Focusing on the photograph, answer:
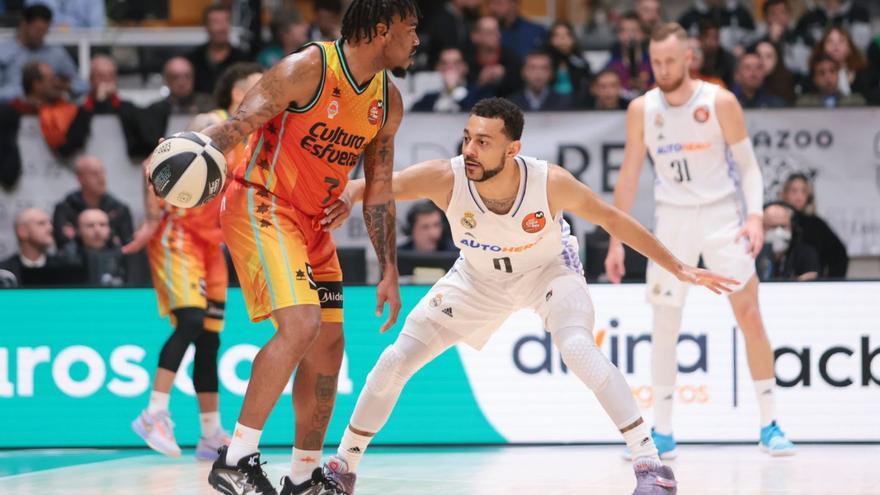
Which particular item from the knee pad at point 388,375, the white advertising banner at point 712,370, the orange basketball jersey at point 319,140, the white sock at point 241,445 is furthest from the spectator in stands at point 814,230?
the white sock at point 241,445

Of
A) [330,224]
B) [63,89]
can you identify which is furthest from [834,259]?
[63,89]

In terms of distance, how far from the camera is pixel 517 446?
8.28 meters

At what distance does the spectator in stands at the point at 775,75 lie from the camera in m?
11.6

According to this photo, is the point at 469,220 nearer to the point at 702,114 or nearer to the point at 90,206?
the point at 702,114

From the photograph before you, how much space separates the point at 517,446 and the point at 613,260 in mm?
1471

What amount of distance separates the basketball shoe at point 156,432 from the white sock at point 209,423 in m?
0.23

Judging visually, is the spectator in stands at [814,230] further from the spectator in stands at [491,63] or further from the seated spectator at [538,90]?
the spectator in stands at [491,63]

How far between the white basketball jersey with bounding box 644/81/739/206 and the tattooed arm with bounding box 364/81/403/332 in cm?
247

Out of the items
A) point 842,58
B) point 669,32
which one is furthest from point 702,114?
point 842,58

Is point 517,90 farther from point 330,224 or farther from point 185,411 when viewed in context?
point 330,224

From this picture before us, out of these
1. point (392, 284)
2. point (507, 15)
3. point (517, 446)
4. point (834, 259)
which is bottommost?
point (517, 446)

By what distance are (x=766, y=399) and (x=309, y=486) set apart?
320 cm

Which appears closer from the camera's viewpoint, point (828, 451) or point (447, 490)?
point (447, 490)

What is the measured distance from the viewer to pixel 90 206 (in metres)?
10.0
